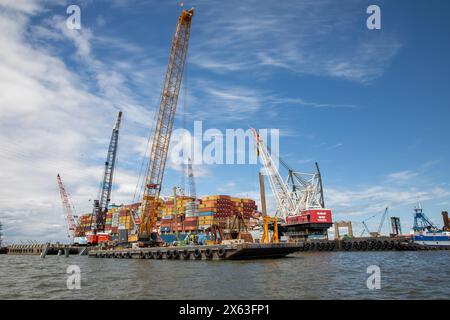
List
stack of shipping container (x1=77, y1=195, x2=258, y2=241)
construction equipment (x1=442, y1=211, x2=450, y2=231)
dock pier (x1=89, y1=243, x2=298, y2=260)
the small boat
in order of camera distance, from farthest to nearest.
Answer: stack of shipping container (x1=77, y1=195, x2=258, y2=241) → construction equipment (x1=442, y1=211, x2=450, y2=231) → the small boat → dock pier (x1=89, y1=243, x2=298, y2=260)

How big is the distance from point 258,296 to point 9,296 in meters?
19.2

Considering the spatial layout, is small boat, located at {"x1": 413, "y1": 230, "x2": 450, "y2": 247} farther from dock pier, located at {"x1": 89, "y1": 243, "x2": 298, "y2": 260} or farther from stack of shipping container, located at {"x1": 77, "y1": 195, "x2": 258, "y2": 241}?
stack of shipping container, located at {"x1": 77, "y1": 195, "x2": 258, "y2": 241}

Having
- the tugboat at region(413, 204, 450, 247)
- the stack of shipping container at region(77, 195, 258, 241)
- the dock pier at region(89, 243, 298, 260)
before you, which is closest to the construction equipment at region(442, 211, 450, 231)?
the tugboat at region(413, 204, 450, 247)

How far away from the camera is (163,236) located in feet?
377

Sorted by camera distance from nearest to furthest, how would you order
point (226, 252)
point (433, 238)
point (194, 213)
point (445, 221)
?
point (226, 252) → point (433, 238) → point (445, 221) → point (194, 213)

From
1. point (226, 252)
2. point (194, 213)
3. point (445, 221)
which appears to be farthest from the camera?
point (194, 213)

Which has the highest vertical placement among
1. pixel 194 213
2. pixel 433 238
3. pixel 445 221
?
pixel 194 213

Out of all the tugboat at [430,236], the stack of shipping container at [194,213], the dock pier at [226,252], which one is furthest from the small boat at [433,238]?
the stack of shipping container at [194,213]

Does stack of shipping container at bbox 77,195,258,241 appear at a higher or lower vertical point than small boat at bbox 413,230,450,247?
higher

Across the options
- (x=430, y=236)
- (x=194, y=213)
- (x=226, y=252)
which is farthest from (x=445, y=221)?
(x=194, y=213)

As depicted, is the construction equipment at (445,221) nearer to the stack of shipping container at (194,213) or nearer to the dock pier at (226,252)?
the dock pier at (226,252)

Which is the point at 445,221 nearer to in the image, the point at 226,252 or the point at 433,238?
the point at 433,238

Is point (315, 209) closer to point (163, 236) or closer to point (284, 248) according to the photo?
point (163, 236)

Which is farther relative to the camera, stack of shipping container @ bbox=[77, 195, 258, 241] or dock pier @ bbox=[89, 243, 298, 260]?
stack of shipping container @ bbox=[77, 195, 258, 241]
